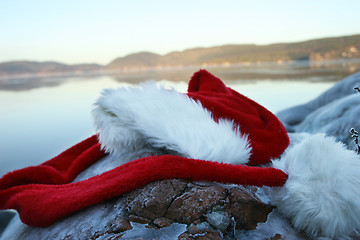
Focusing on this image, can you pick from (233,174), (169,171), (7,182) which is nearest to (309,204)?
(233,174)

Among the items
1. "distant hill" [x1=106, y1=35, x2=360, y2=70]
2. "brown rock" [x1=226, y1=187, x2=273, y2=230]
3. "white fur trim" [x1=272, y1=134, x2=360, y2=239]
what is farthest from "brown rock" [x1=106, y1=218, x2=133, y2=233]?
"distant hill" [x1=106, y1=35, x2=360, y2=70]

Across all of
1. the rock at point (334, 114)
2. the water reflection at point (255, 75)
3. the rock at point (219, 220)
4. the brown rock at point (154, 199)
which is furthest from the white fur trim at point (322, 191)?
the water reflection at point (255, 75)

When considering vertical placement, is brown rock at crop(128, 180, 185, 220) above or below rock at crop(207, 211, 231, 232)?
above

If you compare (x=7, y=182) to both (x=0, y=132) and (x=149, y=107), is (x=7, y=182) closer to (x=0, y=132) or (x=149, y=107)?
(x=149, y=107)

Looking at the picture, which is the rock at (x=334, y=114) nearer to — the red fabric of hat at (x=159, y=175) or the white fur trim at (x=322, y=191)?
the red fabric of hat at (x=159, y=175)

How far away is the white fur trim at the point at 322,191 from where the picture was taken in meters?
0.59

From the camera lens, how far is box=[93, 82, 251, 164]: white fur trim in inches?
32.1

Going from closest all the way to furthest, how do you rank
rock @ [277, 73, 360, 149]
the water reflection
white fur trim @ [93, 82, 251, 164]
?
1. white fur trim @ [93, 82, 251, 164]
2. rock @ [277, 73, 360, 149]
3. the water reflection

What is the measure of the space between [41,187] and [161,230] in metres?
0.51

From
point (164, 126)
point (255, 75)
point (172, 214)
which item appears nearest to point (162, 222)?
point (172, 214)

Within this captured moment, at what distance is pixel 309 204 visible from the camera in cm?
61

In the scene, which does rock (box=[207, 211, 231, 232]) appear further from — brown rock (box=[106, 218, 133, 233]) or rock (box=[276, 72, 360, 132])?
rock (box=[276, 72, 360, 132])

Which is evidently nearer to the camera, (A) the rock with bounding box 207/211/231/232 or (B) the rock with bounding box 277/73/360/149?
(A) the rock with bounding box 207/211/231/232

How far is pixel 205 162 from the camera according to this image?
708mm
